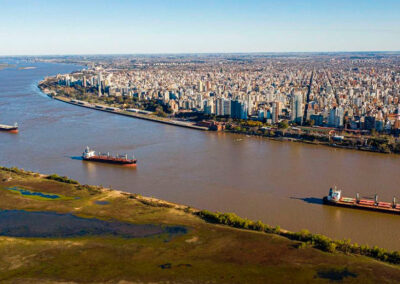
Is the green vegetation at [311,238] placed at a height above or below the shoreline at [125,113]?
below

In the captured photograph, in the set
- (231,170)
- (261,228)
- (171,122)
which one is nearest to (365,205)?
(261,228)

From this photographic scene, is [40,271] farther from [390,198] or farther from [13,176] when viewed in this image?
[390,198]

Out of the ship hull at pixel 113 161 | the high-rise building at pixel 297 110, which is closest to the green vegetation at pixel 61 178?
the ship hull at pixel 113 161

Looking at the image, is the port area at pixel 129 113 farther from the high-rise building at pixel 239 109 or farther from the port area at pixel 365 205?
the port area at pixel 365 205

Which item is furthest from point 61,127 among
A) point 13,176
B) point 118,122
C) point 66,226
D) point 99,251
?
point 99,251

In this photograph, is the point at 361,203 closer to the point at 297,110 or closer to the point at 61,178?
the point at 61,178

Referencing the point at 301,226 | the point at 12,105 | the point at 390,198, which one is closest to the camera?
the point at 301,226
